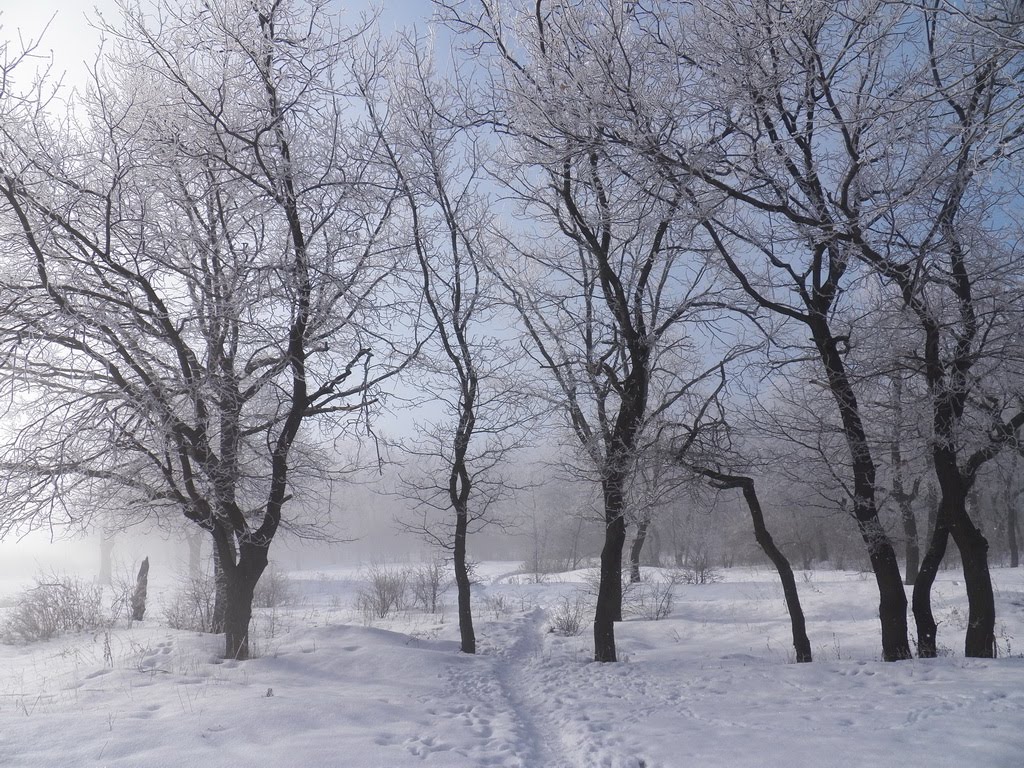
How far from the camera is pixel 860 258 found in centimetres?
721

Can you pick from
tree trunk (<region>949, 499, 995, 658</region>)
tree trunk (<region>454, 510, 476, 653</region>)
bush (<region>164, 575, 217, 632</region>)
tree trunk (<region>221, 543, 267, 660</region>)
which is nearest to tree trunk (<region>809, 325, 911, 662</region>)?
tree trunk (<region>949, 499, 995, 658</region>)

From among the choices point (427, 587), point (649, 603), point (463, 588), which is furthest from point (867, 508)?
point (427, 587)

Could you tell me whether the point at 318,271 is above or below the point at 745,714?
above

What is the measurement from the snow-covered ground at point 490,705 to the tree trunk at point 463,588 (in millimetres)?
422

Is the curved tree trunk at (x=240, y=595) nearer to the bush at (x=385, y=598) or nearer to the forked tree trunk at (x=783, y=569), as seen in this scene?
the forked tree trunk at (x=783, y=569)

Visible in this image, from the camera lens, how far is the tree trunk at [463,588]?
10820 mm

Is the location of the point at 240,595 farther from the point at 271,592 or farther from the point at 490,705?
the point at 271,592

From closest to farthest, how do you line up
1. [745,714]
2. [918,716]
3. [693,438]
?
[918,716], [745,714], [693,438]

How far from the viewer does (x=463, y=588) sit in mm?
11180

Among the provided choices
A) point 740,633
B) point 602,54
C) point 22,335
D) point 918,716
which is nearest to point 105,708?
point 22,335

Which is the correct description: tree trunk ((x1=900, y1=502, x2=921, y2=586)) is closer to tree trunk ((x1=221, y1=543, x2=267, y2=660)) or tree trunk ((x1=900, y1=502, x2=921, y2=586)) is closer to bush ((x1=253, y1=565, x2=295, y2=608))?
tree trunk ((x1=221, y1=543, x2=267, y2=660))

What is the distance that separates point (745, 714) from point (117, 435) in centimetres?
714

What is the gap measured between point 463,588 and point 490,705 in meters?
3.95

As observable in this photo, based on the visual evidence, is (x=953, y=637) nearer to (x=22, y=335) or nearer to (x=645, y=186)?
(x=645, y=186)
